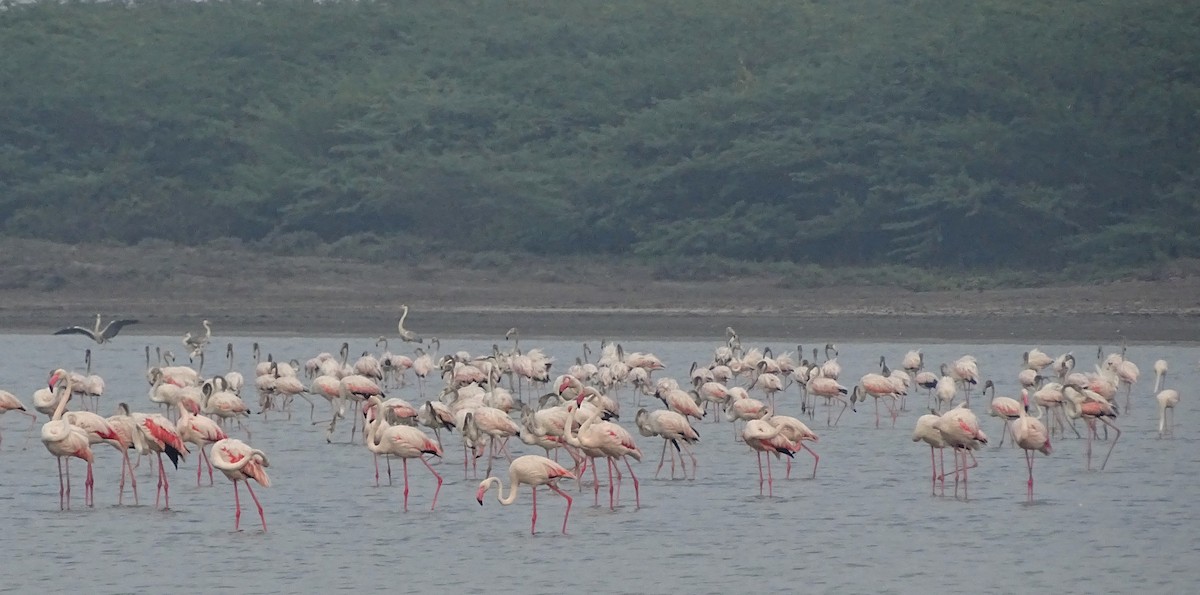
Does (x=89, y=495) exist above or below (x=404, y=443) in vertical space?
below

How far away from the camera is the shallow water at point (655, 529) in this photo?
1012cm

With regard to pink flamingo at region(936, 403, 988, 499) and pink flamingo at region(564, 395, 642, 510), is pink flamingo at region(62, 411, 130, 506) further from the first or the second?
pink flamingo at region(936, 403, 988, 499)

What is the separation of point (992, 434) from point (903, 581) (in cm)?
674

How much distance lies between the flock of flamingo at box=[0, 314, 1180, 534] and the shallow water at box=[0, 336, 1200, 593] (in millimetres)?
199

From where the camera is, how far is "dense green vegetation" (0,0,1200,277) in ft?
114

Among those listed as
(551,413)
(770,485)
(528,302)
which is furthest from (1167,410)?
(528,302)

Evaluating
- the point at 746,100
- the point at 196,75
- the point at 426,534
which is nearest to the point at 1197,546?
the point at 426,534

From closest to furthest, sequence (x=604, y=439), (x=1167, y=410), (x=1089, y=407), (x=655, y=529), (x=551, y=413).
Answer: (x=655, y=529) < (x=604, y=439) < (x=551, y=413) < (x=1089, y=407) < (x=1167, y=410)

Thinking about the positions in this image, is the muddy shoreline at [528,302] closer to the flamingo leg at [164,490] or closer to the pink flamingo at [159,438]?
the flamingo leg at [164,490]

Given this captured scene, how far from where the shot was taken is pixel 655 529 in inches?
461

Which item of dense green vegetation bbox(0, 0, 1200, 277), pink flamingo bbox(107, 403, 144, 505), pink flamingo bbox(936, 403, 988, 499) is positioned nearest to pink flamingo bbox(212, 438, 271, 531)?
pink flamingo bbox(107, 403, 144, 505)

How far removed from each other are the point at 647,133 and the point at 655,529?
2686cm

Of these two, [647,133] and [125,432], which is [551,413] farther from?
[647,133]

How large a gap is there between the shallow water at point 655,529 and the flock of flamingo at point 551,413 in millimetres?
199
